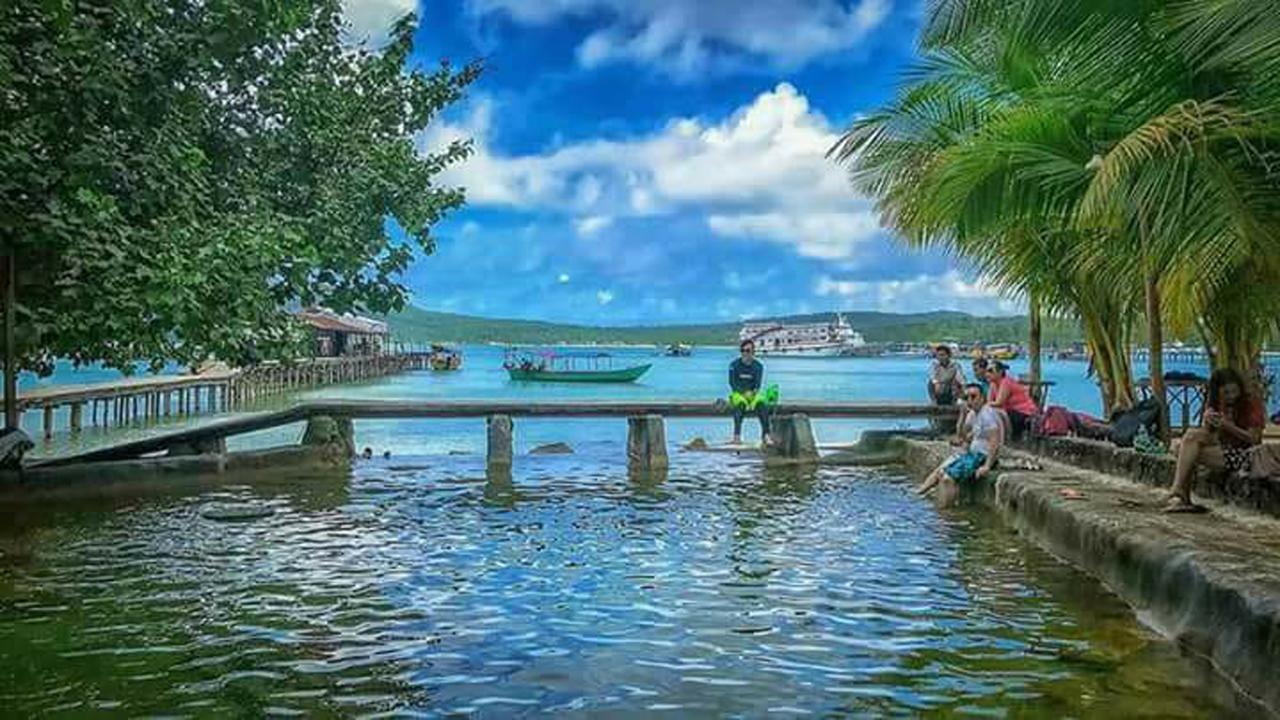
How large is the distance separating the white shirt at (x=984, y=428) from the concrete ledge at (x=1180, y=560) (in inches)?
53.0

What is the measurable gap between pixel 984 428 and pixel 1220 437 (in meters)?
4.09

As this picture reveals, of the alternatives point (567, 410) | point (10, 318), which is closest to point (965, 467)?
point (567, 410)

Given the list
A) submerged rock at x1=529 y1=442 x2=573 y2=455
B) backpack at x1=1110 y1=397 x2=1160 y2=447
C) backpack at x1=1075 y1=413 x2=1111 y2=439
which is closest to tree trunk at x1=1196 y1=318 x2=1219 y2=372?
backpack at x1=1075 y1=413 x2=1111 y2=439

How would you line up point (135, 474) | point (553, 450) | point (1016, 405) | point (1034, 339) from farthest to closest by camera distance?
point (553, 450), point (1034, 339), point (1016, 405), point (135, 474)

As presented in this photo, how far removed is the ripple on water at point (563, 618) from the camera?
5.97 m

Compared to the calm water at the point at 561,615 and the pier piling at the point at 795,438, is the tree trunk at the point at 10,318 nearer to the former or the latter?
the calm water at the point at 561,615

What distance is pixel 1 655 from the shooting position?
6.60m

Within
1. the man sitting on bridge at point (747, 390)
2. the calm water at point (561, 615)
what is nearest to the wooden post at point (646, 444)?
the man sitting on bridge at point (747, 390)

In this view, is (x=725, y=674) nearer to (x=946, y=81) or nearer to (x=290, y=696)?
(x=290, y=696)

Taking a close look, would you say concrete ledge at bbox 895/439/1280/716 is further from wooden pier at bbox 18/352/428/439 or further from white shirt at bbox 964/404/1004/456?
wooden pier at bbox 18/352/428/439

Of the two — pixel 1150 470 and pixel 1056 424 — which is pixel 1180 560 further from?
pixel 1056 424

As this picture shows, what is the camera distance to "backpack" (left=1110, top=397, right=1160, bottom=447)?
1321cm

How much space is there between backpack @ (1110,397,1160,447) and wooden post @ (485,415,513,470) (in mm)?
9039

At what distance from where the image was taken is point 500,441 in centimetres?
1861
